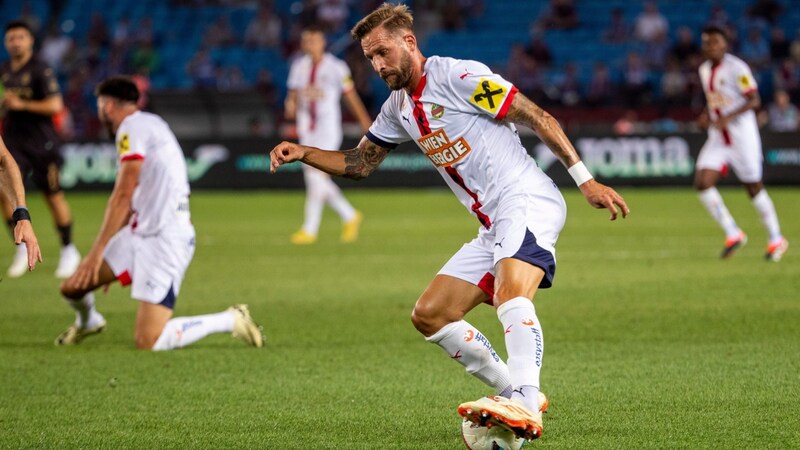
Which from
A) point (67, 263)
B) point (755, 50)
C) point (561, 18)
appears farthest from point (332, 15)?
point (67, 263)

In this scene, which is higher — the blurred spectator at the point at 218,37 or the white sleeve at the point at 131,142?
the white sleeve at the point at 131,142

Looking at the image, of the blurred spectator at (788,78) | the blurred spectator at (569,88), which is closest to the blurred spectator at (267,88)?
the blurred spectator at (569,88)

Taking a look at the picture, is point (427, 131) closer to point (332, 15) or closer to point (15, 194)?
point (15, 194)

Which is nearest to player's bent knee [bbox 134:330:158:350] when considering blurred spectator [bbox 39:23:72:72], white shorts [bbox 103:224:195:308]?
white shorts [bbox 103:224:195:308]

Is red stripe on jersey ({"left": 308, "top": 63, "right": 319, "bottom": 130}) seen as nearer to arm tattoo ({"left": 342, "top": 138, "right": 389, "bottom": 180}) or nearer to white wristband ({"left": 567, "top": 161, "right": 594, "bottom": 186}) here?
arm tattoo ({"left": 342, "top": 138, "right": 389, "bottom": 180})

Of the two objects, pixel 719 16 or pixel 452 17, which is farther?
pixel 452 17

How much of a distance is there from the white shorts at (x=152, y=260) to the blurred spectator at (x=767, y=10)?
21077 millimetres

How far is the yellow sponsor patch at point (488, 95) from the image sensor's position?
216 inches

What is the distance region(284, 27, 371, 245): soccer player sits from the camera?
15656mm

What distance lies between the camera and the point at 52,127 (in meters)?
12.8

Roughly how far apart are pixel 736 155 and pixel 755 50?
13.3 m

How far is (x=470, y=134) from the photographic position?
5641mm

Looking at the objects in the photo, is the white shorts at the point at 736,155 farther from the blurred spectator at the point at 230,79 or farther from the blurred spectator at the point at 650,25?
the blurred spectator at the point at 230,79

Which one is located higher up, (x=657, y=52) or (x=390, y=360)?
(x=390, y=360)
